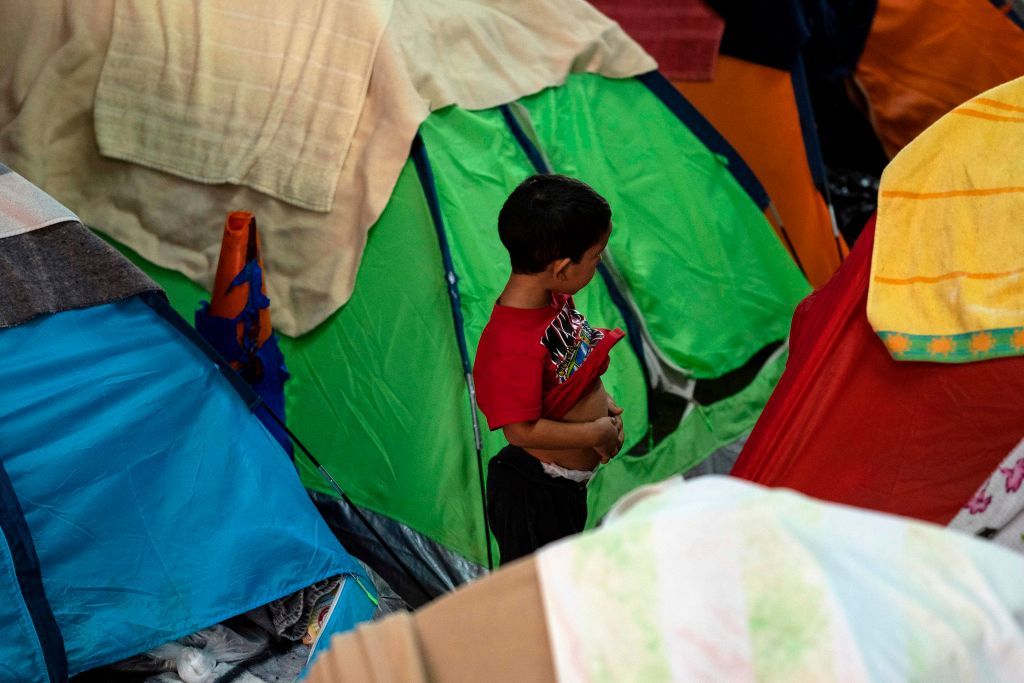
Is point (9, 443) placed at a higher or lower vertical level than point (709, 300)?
higher

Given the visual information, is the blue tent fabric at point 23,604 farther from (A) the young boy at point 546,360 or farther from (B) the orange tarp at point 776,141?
(B) the orange tarp at point 776,141

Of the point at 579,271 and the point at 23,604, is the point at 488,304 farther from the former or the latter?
the point at 23,604

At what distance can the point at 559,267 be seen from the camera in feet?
4.66

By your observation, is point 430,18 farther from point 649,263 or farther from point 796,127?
point 796,127

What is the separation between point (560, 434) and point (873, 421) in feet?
1.43

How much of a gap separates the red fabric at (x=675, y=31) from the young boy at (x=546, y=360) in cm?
129

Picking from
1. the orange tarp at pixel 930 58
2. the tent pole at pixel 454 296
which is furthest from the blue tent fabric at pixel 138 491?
the orange tarp at pixel 930 58

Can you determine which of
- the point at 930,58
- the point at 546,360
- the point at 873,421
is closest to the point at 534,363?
the point at 546,360

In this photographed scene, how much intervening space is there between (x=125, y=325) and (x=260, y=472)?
303 mm

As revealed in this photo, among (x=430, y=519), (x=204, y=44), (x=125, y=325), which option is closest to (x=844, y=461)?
(x=430, y=519)

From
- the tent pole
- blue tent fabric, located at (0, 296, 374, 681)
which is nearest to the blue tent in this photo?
blue tent fabric, located at (0, 296, 374, 681)

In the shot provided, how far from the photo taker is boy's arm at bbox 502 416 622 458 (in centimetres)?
143

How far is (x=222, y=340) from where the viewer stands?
2010 mm

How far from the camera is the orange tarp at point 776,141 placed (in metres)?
2.79
